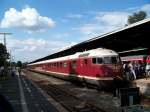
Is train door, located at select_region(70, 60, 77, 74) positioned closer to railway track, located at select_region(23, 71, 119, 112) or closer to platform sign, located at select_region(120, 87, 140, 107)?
railway track, located at select_region(23, 71, 119, 112)

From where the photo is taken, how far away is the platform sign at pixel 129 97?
10.5m

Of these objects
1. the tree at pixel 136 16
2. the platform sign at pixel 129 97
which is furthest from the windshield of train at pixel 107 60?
the tree at pixel 136 16

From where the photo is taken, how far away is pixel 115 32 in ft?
65.2

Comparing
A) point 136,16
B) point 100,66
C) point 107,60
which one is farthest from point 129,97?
point 136,16

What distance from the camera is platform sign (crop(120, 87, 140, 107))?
10462 mm

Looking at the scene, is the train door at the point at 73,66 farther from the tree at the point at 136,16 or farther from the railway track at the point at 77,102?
the tree at the point at 136,16

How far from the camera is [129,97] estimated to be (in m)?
10.6

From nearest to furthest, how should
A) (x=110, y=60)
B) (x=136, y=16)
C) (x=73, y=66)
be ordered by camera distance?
(x=110, y=60)
(x=73, y=66)
(x=136, y=16)

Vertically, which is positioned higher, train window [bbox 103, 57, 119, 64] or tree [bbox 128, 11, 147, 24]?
tree [bbox 128, 11, 147, 24]

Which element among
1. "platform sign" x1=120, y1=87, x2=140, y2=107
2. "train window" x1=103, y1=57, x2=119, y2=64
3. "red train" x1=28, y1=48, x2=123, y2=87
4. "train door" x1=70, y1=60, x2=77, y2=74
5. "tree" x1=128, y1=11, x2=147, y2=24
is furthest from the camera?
"tree" x1=128, y1=11, x2=147, y2=24

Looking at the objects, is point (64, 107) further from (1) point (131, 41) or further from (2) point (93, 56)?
(1) point (131, 41)

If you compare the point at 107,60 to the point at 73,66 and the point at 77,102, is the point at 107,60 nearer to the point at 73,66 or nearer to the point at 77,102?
the point at 77,102

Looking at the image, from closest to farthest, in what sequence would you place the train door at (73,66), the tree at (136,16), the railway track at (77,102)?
the railway track at (77,102), the train door at (73,66), the tree at (136,16)

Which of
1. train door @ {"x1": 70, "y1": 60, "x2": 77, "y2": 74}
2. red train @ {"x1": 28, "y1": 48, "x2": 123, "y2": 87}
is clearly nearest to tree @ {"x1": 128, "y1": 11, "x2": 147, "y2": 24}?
train door @ {"x1": 70, "y1": 60, "x2": 77, "y2": 74}
